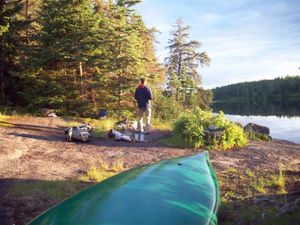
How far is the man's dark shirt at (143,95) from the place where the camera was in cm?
1309

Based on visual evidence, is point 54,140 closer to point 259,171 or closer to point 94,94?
point 259,171

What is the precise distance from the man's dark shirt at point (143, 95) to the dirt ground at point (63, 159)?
4.01 ft

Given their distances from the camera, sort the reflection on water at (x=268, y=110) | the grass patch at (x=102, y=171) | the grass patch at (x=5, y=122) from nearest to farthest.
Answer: the grass patch at (x=102, y=171), the grass patch at (x=5, y=122), the reflection on water at (x=268, y=110)

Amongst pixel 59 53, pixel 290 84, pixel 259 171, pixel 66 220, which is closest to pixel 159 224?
pixel 66 220

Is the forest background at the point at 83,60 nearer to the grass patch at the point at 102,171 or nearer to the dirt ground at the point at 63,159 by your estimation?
the dirt ground at the point at 63,159

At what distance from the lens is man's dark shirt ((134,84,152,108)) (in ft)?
42.9

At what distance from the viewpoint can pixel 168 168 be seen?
20.8 feet

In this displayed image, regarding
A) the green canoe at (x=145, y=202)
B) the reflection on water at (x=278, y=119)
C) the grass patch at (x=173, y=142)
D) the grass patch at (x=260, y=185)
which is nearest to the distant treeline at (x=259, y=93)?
the reflection on water at (x=278, y=119)

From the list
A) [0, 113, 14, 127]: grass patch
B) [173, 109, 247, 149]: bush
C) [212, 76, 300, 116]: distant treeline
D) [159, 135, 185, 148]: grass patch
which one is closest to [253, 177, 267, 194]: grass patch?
[173, 109, 247, 149]: bush

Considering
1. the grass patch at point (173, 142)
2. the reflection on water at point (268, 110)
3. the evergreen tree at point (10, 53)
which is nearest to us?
the grass patch at point (173, 142)

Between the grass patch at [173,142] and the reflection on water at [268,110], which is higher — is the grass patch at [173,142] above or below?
below

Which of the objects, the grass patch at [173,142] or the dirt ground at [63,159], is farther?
the grass patch at [173,142]

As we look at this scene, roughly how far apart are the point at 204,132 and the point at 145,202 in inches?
287

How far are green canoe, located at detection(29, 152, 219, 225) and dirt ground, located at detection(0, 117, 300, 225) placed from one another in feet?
3.86
